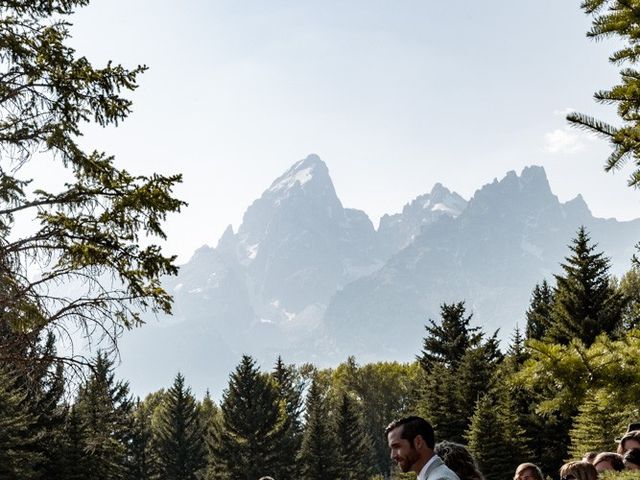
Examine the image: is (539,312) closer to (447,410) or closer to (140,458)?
(447,410)

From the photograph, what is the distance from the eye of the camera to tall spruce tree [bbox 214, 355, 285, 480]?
3862cm

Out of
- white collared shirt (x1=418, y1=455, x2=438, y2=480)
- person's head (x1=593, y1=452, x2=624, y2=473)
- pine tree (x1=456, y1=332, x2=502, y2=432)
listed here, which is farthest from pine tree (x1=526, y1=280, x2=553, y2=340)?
white collared shirt (x1=418, y1=455, x2=438, y2=480)

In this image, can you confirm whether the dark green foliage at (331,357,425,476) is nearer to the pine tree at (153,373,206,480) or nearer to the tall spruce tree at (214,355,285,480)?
the pine tree at (153,373,206,480)

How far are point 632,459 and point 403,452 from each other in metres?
4.36

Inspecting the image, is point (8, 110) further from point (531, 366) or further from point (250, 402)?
point (250, 402)

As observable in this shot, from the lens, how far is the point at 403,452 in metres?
4.13

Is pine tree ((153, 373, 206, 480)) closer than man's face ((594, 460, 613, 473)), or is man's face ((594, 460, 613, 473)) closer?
man's face ((594, 460, 613, 473))

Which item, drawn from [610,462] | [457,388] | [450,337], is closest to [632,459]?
[610,462]

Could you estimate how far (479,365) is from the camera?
32.8 metres

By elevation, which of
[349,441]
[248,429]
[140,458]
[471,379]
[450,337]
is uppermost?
[450,337]

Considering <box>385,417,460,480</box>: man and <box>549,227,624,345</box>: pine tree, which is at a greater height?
<box>549,227,624,345</box>: pine tree

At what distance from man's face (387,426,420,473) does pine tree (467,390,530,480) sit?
25.5m

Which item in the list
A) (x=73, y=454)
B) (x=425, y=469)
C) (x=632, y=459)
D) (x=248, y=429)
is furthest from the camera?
(x=248, y=429)

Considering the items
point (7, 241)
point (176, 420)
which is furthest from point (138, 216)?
point (176, 420)
